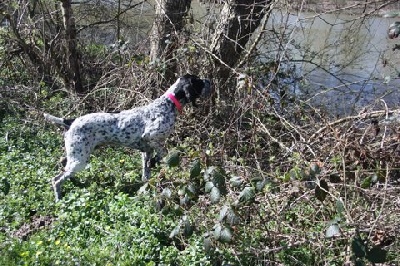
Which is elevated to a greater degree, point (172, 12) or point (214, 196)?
point (172, 12)

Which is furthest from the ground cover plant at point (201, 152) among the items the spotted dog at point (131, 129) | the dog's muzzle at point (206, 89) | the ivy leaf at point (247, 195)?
the dog's muzzle at point (206, 89)

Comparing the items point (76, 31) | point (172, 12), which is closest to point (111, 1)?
point (76, 31)

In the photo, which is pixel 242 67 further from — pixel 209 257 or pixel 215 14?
pixel 209 257

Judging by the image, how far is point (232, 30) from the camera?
7738 mm

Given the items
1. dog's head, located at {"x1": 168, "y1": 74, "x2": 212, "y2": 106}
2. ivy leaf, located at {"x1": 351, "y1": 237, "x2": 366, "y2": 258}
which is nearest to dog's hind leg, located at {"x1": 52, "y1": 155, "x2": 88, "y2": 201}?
dog's head, located at {"x1": 168, "y1": 74, "x2": 212, "y2": 106}

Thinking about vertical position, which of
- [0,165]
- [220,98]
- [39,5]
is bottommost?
[0,165]

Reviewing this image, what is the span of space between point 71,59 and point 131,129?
3.59 meters

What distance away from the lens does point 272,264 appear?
445cm

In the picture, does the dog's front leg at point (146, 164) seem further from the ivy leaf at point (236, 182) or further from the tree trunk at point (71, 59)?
the tree trunk at point (71, 59)

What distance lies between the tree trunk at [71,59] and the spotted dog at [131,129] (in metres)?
3.15

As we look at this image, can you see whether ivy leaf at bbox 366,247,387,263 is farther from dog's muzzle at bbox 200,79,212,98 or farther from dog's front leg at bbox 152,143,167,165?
dog's muzzle at bbox 200,79,212,98

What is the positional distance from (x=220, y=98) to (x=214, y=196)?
136 inches

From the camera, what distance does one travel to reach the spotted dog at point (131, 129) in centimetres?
605

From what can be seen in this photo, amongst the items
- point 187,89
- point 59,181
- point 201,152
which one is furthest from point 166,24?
point 201,152
